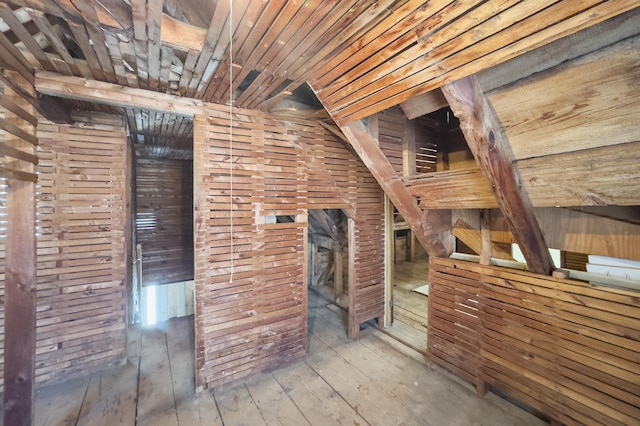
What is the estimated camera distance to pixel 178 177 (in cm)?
482

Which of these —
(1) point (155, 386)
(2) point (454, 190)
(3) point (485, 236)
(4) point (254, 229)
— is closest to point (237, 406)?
(1) point (155, 386)

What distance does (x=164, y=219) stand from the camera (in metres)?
4.69

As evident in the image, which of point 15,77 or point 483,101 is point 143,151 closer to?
point 15,77

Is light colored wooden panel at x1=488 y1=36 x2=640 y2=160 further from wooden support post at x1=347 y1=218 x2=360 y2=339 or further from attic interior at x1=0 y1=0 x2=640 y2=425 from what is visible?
wooden support post at x1=347 y1=218 x2=360 y2=339

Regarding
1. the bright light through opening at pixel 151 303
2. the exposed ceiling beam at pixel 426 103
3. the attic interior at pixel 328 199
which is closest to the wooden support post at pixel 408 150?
the attic interior at pixel 328 199

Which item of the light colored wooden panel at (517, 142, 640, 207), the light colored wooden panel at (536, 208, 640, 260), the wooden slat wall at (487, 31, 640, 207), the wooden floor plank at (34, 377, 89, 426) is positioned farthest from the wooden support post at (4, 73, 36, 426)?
the light colored wooden panel at (536, 208, 640, 260)

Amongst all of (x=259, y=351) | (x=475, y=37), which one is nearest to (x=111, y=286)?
(x=259, y=351)

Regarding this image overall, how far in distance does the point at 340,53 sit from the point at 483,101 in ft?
2.70

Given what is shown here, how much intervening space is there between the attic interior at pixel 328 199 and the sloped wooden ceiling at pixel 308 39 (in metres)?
0.01

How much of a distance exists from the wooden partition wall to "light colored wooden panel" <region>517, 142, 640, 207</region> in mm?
1812

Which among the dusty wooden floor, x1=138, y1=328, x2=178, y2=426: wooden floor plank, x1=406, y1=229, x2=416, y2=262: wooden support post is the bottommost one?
x1=138, y1=328, x2=178, y2=426: wooden floor plank

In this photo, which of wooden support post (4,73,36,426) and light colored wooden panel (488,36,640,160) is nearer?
light colored wooden panel (488,36,640,160)

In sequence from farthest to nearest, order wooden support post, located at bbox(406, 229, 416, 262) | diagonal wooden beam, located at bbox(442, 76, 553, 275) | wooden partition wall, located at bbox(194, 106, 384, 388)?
wooden support post, located at bbox(406, 229, 416, 262) → wooden partition wall, located at bbox(194, 106, 384, 388) → diagonal wooden beam, located at bbox(442, 76, 553, 275)

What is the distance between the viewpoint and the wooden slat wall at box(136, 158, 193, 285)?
452 centimetres
